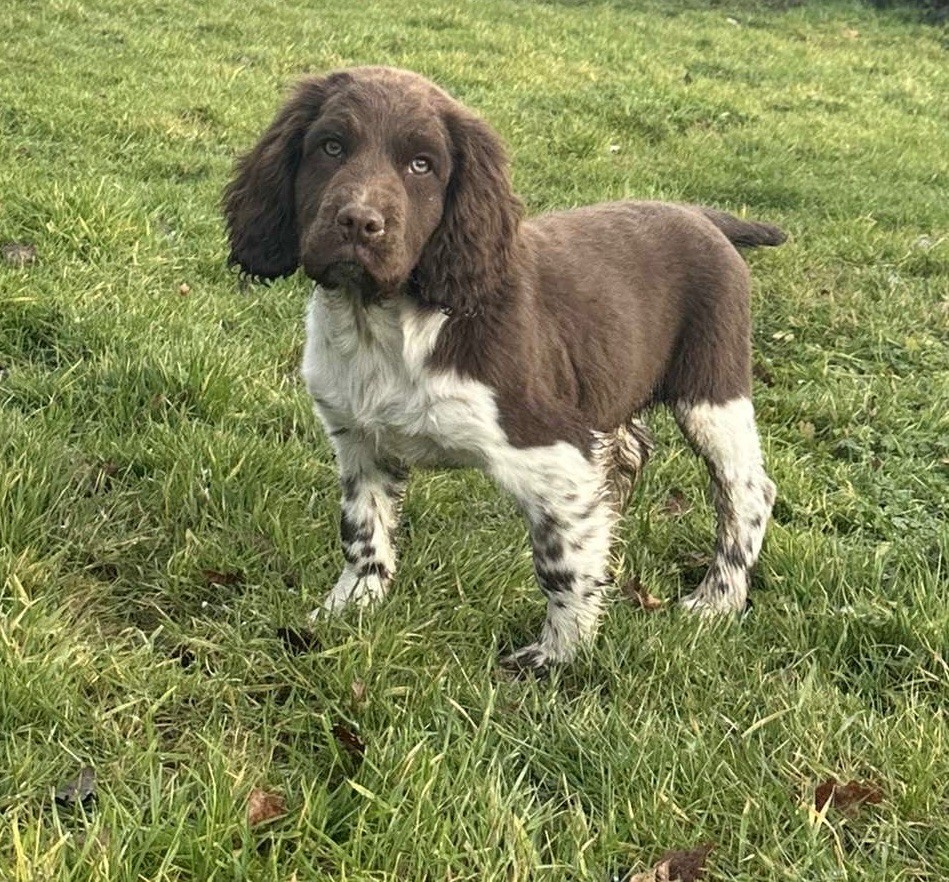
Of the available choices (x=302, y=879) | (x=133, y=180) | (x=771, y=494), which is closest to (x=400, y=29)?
(x=133, y=180)

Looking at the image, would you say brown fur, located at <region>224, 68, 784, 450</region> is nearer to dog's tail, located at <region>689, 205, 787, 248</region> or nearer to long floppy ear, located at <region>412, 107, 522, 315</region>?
long floppy ear, located at <region>412, 107, 522, 315</region>

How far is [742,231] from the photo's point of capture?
13.2 feet

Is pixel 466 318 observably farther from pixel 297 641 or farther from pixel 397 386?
pixel 297 641

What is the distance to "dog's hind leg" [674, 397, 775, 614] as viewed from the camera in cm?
348

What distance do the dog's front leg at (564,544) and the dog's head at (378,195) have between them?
0.51 metres

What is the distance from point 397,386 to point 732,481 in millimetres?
1277

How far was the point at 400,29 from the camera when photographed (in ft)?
36.6

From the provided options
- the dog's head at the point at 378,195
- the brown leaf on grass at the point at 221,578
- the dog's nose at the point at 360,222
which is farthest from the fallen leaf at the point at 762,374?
the dog's nose at the point at 360,222

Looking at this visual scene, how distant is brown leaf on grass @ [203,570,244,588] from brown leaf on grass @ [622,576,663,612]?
3.83ft

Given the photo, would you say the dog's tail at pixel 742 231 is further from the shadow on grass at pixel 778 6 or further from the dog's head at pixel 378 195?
the shadow on grass at pixel 778 6

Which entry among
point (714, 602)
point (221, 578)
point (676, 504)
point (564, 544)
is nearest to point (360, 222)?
point (564, 544)

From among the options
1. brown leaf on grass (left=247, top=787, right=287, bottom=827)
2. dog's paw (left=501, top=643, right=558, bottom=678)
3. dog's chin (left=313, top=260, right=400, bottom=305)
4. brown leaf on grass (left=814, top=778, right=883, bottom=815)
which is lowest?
dog's paw (left=501, top=643, right=558, bottom=678)

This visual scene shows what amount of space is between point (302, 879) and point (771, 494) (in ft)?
7.12

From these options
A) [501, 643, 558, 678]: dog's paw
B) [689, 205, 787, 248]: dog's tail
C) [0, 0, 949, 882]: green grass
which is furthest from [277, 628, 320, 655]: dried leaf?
[689, 205, 787, 248]: dog's tail
